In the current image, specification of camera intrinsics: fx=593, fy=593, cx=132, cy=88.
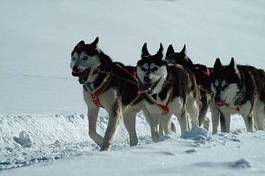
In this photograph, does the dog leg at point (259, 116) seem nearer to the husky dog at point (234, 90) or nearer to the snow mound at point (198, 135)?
the husky dog at point (234, 90)

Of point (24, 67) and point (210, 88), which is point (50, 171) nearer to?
point (210, 88)

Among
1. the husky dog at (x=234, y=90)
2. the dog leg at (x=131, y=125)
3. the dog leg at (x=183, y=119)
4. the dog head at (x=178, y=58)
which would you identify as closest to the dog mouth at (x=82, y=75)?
the dog leg at (x=131, y=125)

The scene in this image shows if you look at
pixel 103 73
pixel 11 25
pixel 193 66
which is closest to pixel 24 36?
pixel 11 25

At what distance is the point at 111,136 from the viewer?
262 inches

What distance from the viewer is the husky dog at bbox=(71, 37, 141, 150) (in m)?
6.67

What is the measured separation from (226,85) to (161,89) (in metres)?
1.16

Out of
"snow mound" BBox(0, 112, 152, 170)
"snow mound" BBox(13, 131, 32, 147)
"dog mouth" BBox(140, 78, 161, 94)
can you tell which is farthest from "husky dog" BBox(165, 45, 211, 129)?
"snow mound" BBox(13, 131, 32, 147)

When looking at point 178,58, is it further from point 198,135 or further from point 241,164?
point 241,164

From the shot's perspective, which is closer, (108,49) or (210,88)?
(210,88)

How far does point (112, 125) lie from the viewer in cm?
667

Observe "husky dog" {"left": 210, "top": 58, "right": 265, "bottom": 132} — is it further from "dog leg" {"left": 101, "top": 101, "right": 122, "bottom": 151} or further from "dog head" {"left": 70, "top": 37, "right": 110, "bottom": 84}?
"dog head" {"left": 70, "top": 37, "right": 110, "bottom": 84}

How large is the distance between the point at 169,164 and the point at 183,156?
1.17 feet

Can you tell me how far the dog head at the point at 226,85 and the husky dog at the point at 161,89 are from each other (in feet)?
1.35

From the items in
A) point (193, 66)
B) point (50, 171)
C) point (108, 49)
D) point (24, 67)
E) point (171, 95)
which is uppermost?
point (108, 49)
